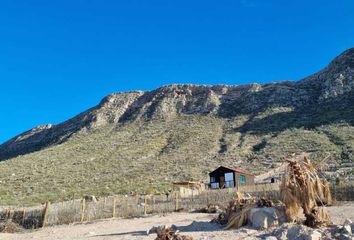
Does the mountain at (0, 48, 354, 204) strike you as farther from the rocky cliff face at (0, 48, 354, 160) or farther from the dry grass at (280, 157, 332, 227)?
the dry grass at (280, 157, 332, 227)

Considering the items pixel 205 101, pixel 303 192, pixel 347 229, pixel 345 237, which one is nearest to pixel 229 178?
pixel 303 192

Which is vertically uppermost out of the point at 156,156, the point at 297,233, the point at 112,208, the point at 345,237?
the point at 156,156

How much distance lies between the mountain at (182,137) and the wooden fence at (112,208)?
10274 mm

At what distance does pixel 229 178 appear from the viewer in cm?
4581

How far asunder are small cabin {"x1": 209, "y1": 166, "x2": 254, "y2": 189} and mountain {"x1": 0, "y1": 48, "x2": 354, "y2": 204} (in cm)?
483

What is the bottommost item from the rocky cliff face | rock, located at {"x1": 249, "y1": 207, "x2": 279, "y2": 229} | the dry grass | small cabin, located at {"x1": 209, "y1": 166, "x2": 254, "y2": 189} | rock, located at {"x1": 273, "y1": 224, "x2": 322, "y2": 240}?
rock, located at {"x1": 273, "y1": 224, "x2": 322, "y2": 240}

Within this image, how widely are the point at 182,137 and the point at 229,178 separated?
2697 centimetres

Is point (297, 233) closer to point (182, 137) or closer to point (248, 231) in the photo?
point (248, 231)

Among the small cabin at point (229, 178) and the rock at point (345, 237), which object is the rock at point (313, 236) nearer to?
the rock at point (345, 237)

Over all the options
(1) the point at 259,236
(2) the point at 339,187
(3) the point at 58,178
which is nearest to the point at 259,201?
(1) the point at 259,236

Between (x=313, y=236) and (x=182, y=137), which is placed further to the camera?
(x=182, y=137)

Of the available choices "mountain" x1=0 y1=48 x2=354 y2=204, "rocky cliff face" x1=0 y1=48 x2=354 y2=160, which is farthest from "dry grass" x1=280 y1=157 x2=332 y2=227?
"rocky cliff face" x1=0 y1=48 x2=354 y2=160

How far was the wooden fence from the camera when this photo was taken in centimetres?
2514

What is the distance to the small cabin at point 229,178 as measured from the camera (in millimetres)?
45500
